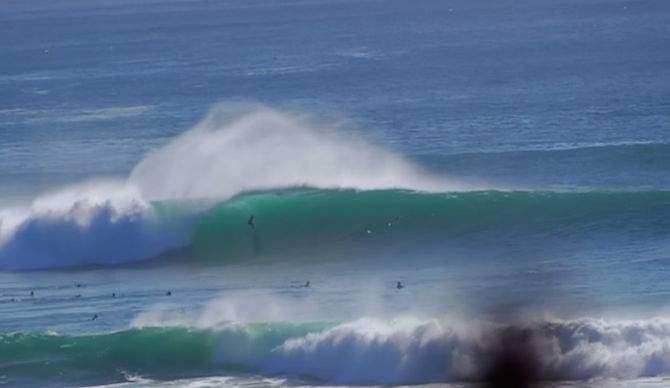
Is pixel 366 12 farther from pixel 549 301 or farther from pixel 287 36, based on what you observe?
pixel 549 301

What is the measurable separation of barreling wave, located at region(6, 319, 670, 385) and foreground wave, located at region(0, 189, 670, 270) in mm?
7146

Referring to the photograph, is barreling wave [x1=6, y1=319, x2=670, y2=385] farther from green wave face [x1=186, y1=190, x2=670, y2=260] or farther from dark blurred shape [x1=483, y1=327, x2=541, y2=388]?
green wave face [x1=186, y1=190, x2=670, y2=260]

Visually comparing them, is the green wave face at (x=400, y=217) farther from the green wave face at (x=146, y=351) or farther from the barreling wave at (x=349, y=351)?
the barreling wave at (x=349, y=351)

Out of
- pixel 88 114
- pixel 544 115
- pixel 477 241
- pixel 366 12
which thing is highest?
pixel 366 12

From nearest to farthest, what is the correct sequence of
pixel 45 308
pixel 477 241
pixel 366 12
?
pixel 45 308 < pixel 477 241 < pixel 366 12

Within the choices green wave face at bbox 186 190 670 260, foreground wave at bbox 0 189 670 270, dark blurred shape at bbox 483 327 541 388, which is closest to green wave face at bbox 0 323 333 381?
dark blurred shape at bbox 483 327 541 388

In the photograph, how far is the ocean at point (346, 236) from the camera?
76.0 feet

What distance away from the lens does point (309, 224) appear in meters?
33.4

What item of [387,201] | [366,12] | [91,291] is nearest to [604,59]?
[387,201]

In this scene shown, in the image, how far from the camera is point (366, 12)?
5994 inches

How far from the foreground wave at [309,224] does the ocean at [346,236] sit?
0.21ft

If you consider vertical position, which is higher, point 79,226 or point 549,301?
point 79,226

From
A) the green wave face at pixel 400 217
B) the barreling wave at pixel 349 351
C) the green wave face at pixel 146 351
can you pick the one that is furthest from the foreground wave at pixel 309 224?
the barreling wave at pixel 349 351

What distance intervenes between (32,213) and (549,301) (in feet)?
43.8
